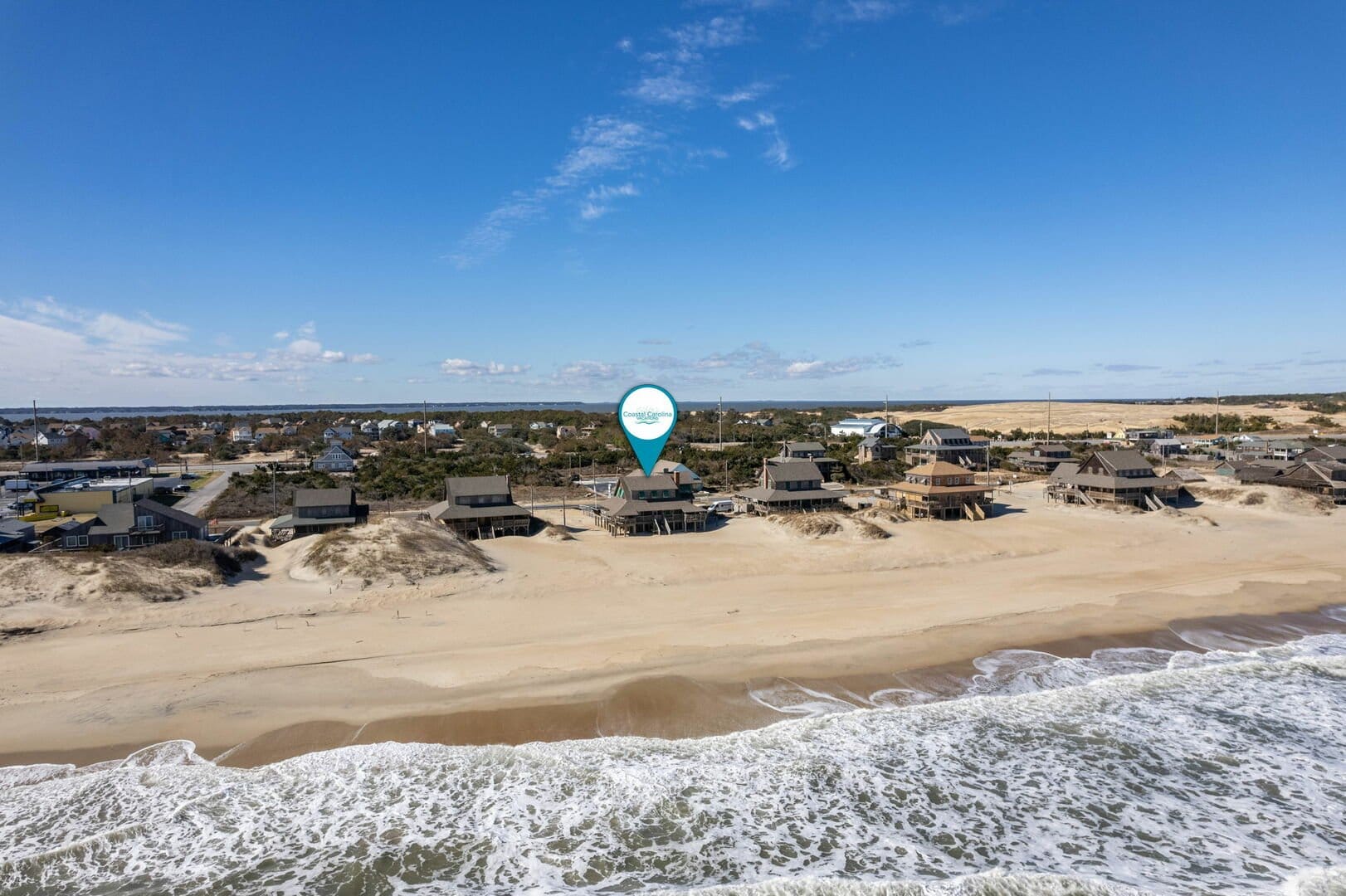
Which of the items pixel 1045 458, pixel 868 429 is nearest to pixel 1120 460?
pixel 1045 458

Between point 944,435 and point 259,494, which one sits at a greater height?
point 944,435

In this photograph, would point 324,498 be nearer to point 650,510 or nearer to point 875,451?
point 650,510

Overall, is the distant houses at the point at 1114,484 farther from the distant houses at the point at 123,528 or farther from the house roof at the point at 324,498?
the distant houses at the point at 123,528

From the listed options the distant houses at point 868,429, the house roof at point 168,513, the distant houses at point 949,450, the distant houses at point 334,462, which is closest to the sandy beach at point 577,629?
the house roof at point 168,513

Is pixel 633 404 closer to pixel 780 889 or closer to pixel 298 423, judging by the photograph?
pixel 780 889

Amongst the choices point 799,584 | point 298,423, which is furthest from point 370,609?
point 298,423
